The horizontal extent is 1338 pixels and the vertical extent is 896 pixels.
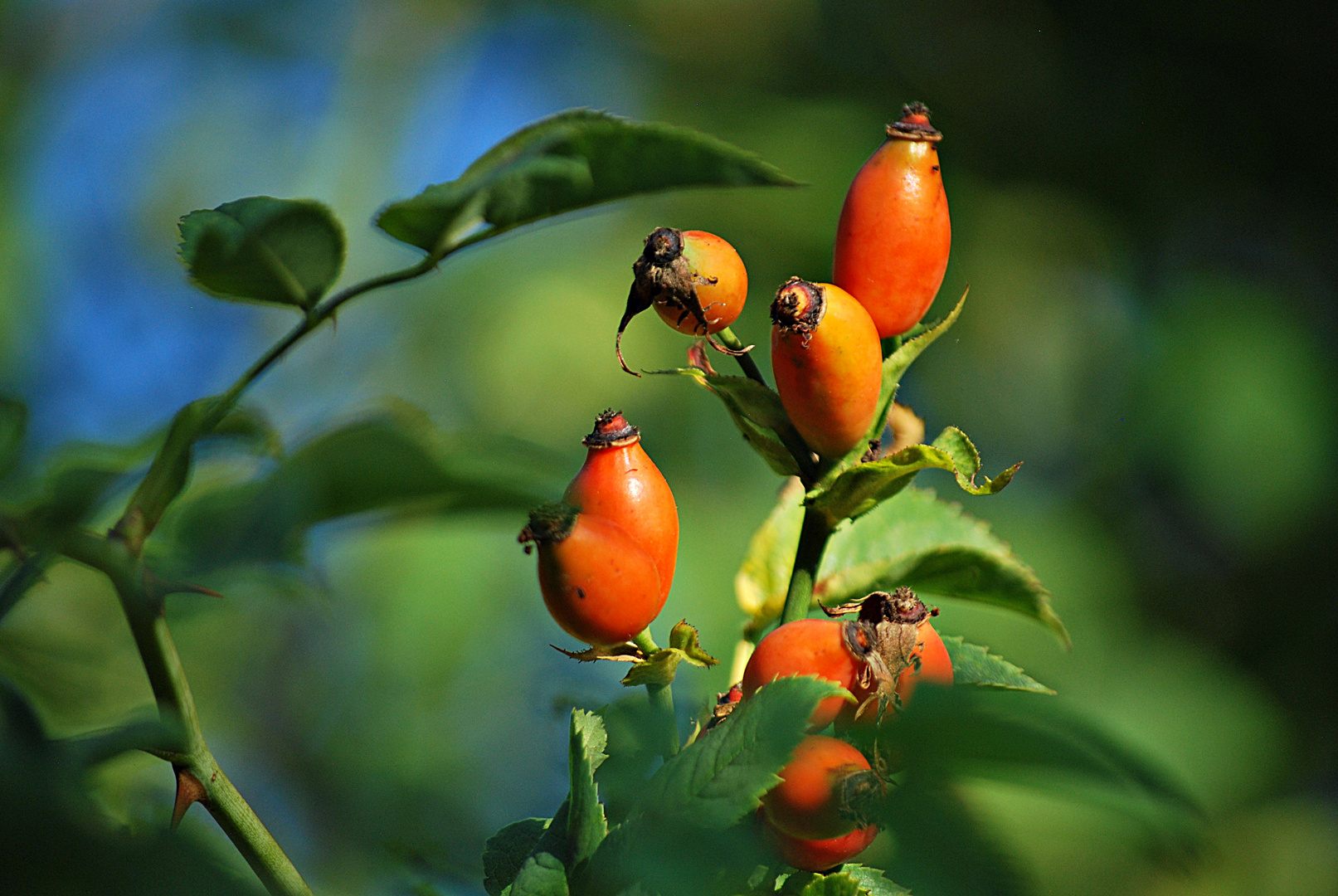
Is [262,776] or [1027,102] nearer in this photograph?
[262,776]

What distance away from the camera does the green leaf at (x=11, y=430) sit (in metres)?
0.27

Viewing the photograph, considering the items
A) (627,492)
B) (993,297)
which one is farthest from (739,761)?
(993,297)

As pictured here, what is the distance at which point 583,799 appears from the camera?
0.33 meters

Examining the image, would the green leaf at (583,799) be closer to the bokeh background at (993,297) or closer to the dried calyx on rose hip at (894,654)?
the dried calyx on rose hip at (894,654)

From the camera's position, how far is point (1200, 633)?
1.95 m

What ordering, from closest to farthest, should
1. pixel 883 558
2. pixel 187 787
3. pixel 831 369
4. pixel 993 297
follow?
1. pixel 187 787
2. pixel 831 369
3. pixel 883 558
4. pixel 993 297

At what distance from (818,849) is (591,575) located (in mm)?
134

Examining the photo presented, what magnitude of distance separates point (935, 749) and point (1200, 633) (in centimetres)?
207

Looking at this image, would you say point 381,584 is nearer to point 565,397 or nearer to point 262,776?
point 262,776

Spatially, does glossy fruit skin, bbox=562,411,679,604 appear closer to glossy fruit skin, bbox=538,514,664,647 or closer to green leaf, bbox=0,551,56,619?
glossy fruit skin, bbox=538,514,664,647

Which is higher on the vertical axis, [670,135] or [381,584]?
[670,135]

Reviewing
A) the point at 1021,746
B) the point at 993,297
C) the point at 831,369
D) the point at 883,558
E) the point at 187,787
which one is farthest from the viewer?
the point at 993,297

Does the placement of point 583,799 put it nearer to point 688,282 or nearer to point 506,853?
point 506,853

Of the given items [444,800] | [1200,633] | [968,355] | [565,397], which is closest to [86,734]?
[444,800]
